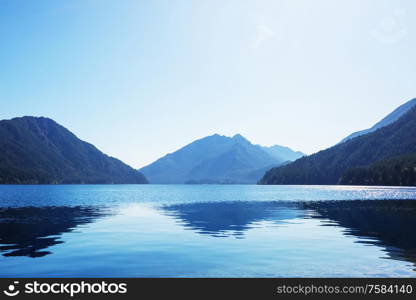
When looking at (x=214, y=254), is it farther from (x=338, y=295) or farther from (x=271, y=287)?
(x=338, y=295)

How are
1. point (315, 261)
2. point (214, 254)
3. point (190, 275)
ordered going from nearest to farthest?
point (190, 275), point (315, 261), point (214, 254)

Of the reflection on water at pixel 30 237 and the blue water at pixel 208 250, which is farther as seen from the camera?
the reflection on water at pixel 30 237

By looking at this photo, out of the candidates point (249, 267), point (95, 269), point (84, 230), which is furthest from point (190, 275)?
point (84, 230)

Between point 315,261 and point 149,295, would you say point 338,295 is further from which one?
point 315,261

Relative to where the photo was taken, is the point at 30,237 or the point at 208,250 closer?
the point at 208,250

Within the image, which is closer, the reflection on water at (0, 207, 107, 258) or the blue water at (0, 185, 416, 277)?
the blue water at (0, 185, 416, 277)

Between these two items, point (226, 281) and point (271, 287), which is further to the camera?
point (226, 281)

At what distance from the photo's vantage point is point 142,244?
134ft

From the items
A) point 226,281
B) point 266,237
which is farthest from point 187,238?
point 226,281

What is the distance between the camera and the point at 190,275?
26.1m

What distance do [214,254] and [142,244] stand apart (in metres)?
10.3

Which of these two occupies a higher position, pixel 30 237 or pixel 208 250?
pixel 208 250

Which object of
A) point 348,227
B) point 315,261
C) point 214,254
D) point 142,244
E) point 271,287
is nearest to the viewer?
point 271,287

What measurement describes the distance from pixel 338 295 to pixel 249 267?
9878mm
